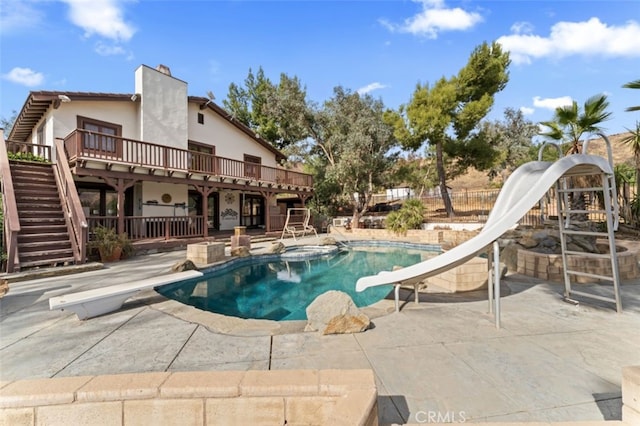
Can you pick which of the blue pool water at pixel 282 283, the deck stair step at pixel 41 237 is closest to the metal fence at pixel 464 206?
the blue pool water at pixel 282 283

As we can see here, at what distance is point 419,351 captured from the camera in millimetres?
2625

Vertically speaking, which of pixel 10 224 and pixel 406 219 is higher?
pixel 10 224

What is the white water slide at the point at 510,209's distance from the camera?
10.5 ft

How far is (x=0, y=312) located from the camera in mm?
3928

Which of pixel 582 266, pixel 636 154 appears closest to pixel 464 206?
pixel 636 154

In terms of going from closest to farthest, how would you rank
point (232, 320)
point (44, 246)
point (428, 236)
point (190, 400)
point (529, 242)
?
point (190, 400), point (232, 320), point (529, 242), point (44, 246), point (428, 236)

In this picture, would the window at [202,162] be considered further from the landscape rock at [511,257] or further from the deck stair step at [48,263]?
the landscape rock at [511,257]

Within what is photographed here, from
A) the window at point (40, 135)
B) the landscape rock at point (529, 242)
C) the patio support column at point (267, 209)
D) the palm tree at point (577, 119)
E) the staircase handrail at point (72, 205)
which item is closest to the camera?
the landscape rock at point (529, 242)

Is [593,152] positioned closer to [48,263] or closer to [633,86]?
[633,86]

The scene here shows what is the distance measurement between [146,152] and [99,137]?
142 cm

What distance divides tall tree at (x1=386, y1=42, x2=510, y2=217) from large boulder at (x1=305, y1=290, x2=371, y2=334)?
1350 cm

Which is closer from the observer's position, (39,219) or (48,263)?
(48,263)

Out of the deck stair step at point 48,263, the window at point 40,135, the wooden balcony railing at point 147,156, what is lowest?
the deck stair step at point 48,263

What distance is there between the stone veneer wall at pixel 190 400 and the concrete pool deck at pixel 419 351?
0.46 m
